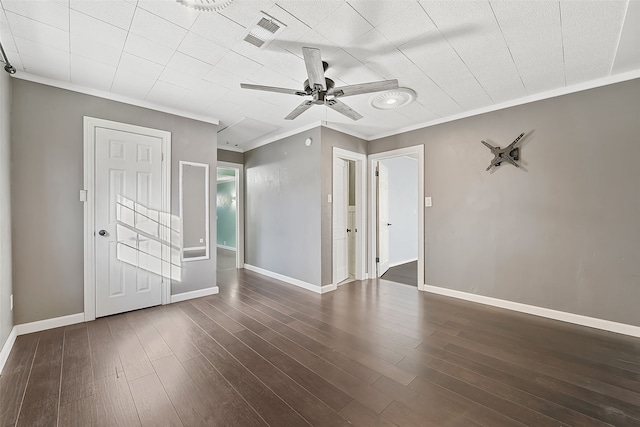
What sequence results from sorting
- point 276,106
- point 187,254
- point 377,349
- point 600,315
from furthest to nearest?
point 187,254 < point 276,106 < point 600,315 < point 377,349

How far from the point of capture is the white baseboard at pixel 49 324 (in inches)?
102

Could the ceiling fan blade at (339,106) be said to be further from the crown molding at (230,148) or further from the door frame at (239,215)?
the door frame at (239,215)

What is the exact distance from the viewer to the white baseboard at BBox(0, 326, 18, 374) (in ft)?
6.82

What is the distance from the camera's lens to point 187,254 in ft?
12.3

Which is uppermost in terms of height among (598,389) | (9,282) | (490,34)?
(490,34)

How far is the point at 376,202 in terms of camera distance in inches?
189

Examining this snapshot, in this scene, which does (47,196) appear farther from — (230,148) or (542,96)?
(542,96)

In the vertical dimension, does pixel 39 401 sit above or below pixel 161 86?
below

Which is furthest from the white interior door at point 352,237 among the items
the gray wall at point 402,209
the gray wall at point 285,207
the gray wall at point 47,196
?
the gray wall at point 47,196

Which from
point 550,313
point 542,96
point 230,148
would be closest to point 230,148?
point 230,148

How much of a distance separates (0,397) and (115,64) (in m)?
2.77

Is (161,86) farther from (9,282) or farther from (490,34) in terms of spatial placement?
(490,34)

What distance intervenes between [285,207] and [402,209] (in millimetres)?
3264

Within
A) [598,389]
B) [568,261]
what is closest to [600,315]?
[568,261]
